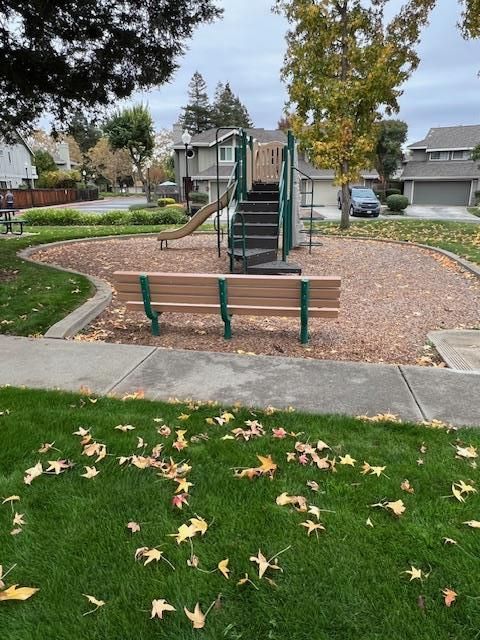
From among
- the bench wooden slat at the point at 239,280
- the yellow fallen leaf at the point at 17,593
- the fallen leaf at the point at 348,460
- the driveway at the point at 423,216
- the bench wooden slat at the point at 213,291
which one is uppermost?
the bench wooden slat at the point at 239,280

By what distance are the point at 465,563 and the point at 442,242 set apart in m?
13.6

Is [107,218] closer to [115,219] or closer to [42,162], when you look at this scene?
[115,219]

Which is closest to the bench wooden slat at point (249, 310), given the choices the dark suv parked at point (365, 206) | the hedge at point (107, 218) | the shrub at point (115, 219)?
the hedge at point (107, 218)

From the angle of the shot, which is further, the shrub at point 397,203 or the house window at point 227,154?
the house window at point 227,154

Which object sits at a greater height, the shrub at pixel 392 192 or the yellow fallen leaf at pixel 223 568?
the shrub at pixel 392 192

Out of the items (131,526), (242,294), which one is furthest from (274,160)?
(131,526)

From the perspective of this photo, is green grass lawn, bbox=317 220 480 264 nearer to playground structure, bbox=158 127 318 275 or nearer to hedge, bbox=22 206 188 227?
playground structure, bbox=158 127 318 275

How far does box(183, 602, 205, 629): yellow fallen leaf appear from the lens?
6.37 feet

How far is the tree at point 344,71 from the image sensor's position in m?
16.0

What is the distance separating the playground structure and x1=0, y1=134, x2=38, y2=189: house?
42651 mm

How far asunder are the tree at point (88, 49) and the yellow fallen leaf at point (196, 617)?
29.3ft

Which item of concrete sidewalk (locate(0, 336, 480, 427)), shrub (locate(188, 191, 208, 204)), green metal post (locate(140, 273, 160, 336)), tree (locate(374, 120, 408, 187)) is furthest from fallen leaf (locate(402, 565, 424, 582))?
tree (locate(374, 120, 408, 187))

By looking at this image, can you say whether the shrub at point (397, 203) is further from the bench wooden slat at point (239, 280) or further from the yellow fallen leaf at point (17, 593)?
the yellow fallen leaf at point (17, 593)

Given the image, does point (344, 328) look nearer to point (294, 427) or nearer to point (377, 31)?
point (294, 427)
